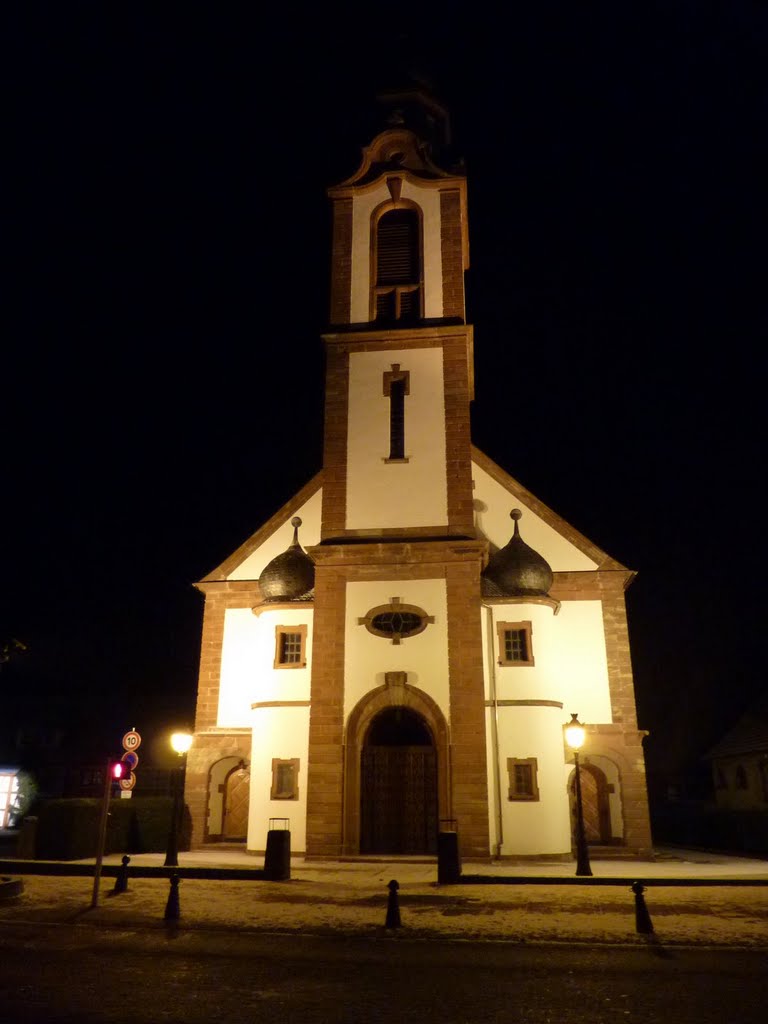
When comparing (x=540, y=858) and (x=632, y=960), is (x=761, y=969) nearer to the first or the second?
(x=632, y=960)

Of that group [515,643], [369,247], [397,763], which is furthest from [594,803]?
[369,247]

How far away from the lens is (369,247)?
2891cm

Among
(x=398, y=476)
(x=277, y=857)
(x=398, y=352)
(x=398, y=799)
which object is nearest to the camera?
(x=277, y=857)

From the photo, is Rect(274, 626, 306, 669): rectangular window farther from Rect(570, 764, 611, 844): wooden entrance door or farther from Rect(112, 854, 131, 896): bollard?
Rect(112, 854, 131, 896): bollard

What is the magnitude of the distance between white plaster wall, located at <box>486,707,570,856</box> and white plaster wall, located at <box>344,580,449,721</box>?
7.26ft

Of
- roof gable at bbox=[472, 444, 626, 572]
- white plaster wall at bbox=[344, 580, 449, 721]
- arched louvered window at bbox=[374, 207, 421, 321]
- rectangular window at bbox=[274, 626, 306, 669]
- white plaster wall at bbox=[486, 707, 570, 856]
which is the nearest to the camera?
white plaster wall at bbox=[486, 707, 570, 856]

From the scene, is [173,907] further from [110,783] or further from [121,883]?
[121,883]

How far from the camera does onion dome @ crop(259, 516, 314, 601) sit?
26.9 meters

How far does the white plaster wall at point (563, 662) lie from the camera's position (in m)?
24.5

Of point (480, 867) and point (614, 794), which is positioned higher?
point (614, 794)

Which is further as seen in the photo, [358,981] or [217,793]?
[217,793]

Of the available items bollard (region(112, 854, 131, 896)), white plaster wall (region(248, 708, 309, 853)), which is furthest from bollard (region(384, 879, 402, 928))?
white plaster wall (region(248, 708, 309, 853))

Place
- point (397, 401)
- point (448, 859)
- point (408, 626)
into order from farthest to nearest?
1. point (397, 401)
2. point (408, 626)
3. point (448, 859)

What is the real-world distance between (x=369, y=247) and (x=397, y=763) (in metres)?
17.1
